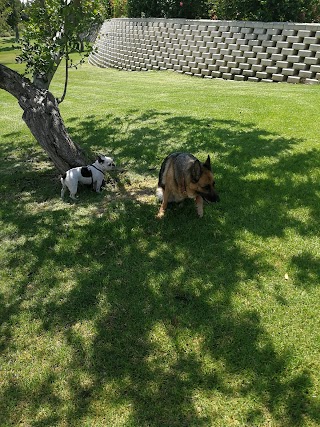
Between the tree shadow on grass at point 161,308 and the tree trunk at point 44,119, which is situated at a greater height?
the tree trunk at point 44,119

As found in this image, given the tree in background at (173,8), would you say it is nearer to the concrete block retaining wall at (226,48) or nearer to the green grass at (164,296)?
the concrete block retaining wall at (226,48)

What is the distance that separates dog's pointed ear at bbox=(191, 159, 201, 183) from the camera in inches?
203

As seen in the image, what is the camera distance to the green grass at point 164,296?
3436 millimetres

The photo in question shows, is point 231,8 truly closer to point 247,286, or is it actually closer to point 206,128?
point 206,128

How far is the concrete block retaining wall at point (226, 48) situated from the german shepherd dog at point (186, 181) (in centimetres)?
756

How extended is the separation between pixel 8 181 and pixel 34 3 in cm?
404

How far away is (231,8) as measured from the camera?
21.0 m

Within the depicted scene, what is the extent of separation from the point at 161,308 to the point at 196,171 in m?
2.10

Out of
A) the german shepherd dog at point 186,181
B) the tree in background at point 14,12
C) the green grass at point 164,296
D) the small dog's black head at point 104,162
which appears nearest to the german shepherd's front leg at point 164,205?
the german shepherd dog at point 186,181

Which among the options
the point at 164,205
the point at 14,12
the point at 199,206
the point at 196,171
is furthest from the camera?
the point at 14,12

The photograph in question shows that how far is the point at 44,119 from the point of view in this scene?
7.33m

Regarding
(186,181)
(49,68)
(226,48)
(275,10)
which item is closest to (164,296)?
(186,181)

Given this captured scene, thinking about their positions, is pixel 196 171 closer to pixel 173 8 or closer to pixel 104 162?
pixel 104 162

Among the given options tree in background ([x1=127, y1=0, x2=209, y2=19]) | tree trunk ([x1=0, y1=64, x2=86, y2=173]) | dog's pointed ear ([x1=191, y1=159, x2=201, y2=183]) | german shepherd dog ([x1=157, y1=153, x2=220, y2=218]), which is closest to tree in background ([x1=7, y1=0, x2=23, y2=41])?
tree in background ([x1=127, y1=0, x2=209, y2=19])
